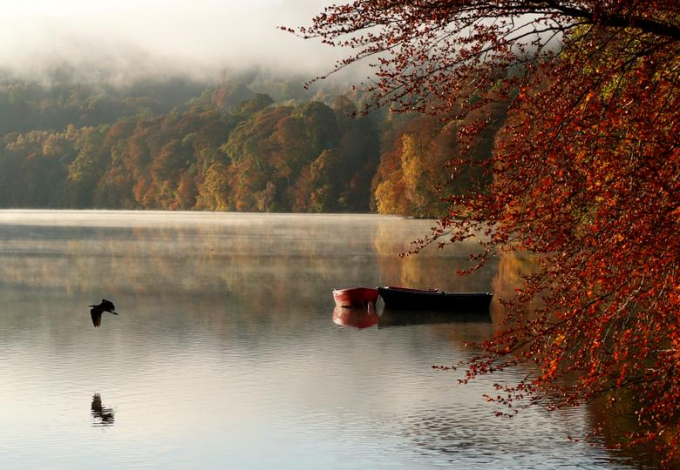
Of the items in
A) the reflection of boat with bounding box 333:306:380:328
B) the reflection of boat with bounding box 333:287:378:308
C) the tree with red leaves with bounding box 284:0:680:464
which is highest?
the tree with red leaves with bounding box 284:0:680:464

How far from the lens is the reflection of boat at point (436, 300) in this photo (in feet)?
107

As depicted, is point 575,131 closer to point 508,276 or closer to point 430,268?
point 508,276

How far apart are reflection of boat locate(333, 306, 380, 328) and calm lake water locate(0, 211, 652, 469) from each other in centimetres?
50

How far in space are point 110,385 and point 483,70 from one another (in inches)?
455

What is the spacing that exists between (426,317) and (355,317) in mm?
2092

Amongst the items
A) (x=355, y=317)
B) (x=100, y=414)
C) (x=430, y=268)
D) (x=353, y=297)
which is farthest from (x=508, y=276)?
(x=100, y=414)

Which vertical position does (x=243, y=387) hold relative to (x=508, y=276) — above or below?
below

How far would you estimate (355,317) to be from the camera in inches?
1261

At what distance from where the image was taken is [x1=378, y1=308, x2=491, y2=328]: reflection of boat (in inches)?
1222

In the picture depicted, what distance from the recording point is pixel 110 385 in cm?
2048

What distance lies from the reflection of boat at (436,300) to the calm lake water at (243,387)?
25.4 inches

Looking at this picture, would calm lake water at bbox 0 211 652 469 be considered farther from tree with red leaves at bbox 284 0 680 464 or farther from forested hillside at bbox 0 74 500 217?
forested hillside at bbox 0 74 500 217

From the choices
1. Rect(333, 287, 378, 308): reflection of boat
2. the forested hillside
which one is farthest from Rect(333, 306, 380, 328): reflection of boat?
the forested hillside

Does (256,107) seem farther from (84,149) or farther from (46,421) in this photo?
(46,421)
